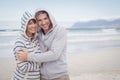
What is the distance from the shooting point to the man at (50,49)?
7.26ft

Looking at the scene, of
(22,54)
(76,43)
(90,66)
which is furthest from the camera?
(76,43)

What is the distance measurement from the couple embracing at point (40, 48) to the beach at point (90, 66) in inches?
91.0

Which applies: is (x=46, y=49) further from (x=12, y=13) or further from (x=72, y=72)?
(x=12, y=13)

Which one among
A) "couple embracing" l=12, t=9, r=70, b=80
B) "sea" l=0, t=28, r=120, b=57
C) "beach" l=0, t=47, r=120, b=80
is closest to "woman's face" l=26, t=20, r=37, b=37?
A: "couple embracing" l=12, t=9, r=70, b=80

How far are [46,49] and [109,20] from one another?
598 inches

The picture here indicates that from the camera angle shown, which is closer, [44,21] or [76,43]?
[44,21]

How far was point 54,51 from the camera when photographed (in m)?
2.22

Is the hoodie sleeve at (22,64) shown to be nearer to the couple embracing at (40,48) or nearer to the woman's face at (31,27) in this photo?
the couple embracing at (40,48)

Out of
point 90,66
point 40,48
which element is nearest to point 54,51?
point 40,48

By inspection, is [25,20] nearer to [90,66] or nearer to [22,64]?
[22,64]

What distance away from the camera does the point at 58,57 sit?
7.33 feet

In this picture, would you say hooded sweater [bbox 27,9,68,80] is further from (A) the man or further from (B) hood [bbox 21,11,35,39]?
(B) hood [bbox 21,11,35,39]

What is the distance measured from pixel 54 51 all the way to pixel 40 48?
14cm

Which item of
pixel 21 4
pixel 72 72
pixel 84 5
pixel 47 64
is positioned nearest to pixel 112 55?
pixel 72 72
